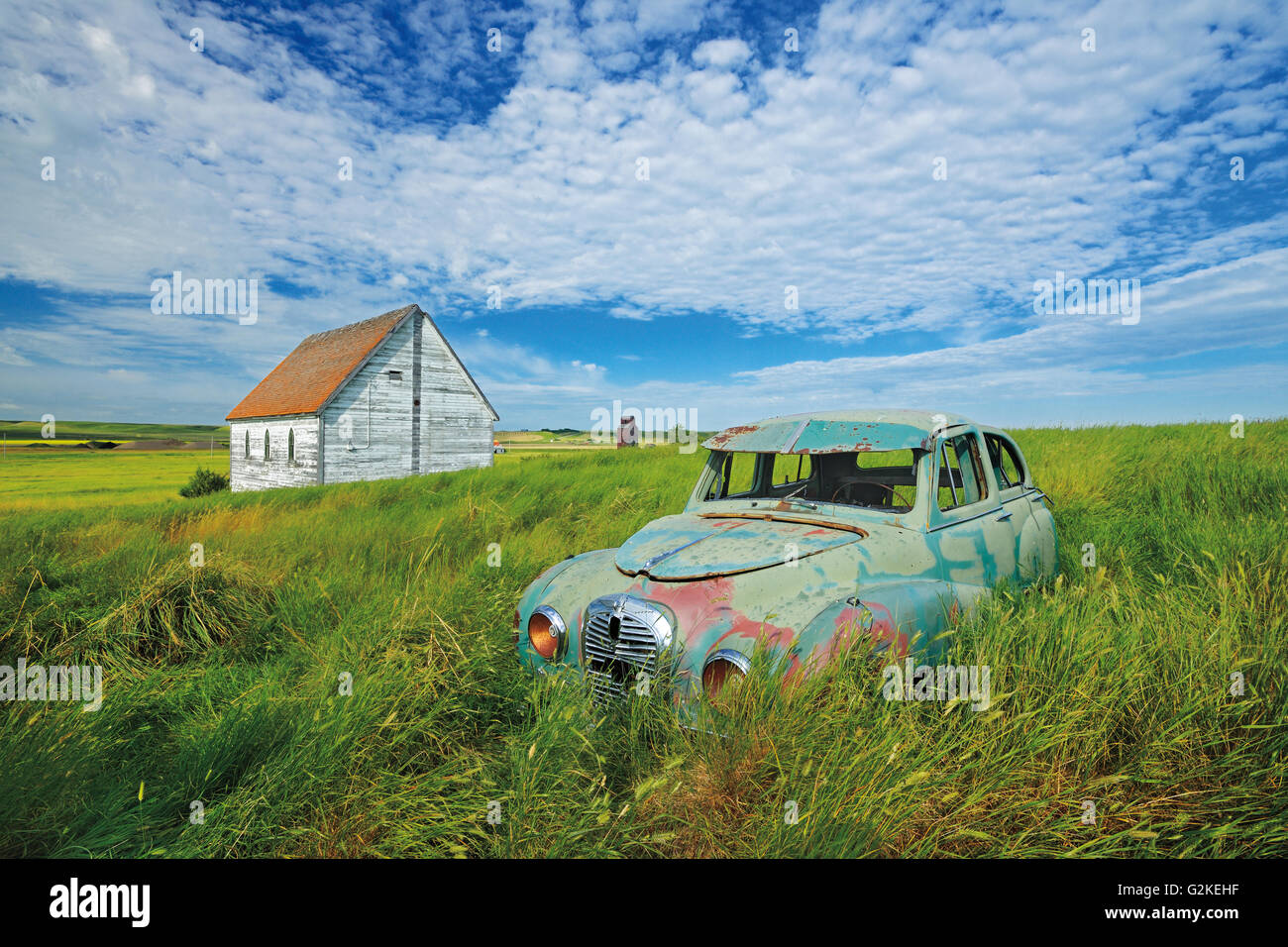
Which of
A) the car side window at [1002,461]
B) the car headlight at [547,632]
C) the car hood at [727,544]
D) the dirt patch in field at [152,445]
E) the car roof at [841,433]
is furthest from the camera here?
the dirt patch in field at [152,445]

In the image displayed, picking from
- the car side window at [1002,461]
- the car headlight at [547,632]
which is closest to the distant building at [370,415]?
the car headlight at [547,632]

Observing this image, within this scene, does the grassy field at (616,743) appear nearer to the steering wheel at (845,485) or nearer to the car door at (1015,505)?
Result: the car door at (1015,505)

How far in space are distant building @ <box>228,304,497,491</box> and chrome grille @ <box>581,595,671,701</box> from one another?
2212 centimetres

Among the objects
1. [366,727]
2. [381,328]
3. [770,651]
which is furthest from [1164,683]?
[381,328]

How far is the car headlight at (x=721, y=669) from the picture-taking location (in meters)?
2.63

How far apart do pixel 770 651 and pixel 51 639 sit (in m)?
5.17

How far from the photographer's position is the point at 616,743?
274 cm

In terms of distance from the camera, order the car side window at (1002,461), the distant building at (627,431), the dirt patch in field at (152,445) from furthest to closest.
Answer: the dirt patch in field at (152,445) < the distant building at (627,431) < the car side window at (1002,461)

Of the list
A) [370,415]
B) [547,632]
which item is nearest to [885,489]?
[547,632]

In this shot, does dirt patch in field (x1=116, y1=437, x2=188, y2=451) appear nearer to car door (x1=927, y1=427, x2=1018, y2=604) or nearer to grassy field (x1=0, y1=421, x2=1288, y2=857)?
grassy field (x1=0, y1=421, x2=1288, y2=857)

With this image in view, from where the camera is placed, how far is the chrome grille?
2.93m

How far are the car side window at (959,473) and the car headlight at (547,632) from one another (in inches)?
103

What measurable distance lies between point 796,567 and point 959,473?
184 cm

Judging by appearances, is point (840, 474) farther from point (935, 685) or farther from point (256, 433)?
point (256, 433)
